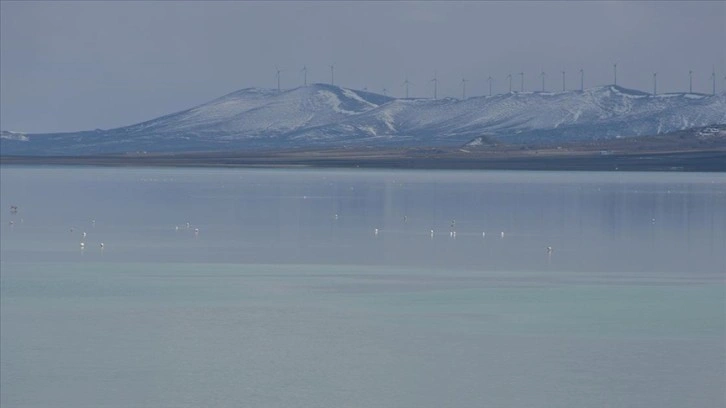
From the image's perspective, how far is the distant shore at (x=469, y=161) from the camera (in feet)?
346

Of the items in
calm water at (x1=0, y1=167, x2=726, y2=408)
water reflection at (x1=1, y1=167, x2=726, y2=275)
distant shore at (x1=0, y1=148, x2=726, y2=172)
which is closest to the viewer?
calm water at (x1=0, y1=167, x2=726, y2=408)

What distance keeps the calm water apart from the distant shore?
226ft

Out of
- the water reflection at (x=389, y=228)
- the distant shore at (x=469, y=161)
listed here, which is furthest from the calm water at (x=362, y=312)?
the distant shore at (x=469, y=161)

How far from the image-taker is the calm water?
1453 cm

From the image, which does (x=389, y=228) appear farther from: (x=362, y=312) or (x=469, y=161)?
(x=469, y=161)

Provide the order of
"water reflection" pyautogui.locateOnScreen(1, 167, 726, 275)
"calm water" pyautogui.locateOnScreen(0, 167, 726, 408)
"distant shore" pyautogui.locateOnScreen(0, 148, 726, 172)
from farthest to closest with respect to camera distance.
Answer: "distant shore" pyautogui.locateOnScreen(0, 148, 726, 172) → "water reflection" pyautogui.locateOnScreen(1, 167, 726, 275) → "calm water" pyautogui.locateOnScreen(0, 167, 726, 408)

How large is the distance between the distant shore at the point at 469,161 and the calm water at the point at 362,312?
226 feet

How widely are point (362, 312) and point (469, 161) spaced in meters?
97.0

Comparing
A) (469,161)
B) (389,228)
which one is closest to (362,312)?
(389,228)

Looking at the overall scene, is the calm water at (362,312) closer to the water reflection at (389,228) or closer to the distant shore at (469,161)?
the water reflection at (389,228)

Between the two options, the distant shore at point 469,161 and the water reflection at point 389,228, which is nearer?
the water reflection at point 389,228

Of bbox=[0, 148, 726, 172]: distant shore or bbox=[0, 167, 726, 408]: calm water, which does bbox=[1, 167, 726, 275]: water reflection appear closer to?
bbox=[0, 167, 726, 408]: calm water

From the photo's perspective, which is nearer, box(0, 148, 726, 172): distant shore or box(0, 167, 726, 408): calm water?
box(0, 167, 726, 408): calm water

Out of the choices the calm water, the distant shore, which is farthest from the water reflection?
the distant shore
